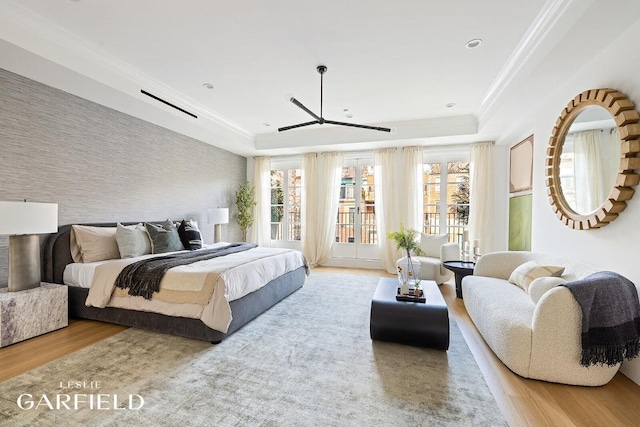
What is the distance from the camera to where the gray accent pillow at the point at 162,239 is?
388 cm

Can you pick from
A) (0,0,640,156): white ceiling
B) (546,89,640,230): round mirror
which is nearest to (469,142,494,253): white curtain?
(0,0,640,156): white ceiling

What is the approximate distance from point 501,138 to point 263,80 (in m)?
4.26

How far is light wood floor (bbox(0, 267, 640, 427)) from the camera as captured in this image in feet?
5.66

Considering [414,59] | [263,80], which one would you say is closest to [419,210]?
[414,59]

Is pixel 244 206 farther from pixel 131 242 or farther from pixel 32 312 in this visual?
pixel 32 312

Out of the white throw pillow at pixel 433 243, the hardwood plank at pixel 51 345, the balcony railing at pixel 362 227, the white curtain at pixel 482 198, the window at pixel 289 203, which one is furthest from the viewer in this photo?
the window at pixel 289 203

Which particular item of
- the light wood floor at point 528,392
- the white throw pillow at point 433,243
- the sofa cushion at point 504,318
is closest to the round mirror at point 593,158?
the sofa cushion at point 504,318

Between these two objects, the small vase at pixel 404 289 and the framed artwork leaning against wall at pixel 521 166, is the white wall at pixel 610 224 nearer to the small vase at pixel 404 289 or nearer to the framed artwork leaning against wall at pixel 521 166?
the framed artwork leaning against wall at pixel 521 166

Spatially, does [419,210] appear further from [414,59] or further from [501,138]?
[414,59]

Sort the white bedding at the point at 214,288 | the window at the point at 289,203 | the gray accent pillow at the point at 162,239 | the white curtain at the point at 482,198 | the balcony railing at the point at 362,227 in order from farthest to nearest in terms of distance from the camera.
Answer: the window at the point at 289,203, the balcony railing at the point at 362,227, the white curtain at the point at 482,198, the gray accent pillow at the point at 162,239, the white bedding at the point at 214,288

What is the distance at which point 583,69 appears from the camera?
2744 mm

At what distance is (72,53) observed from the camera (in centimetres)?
285

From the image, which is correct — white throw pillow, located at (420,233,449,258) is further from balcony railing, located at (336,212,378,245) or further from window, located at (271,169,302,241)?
window, located at (271,169,302,241)

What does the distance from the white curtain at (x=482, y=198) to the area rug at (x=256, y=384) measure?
120 inches
